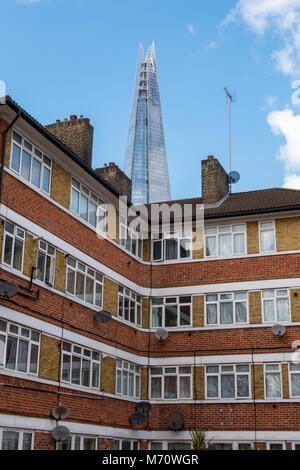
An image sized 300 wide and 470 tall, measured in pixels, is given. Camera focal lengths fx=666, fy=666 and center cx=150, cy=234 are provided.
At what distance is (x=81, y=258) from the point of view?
20.4 meters

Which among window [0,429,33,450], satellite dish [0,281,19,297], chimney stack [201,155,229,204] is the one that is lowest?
window [0,429,33,450]

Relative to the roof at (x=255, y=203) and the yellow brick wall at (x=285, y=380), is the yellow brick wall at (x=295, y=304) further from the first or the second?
the roof at (x=255, y=203)

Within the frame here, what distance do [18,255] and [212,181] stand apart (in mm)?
11219

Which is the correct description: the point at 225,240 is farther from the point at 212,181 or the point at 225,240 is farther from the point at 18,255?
the point at 18,255

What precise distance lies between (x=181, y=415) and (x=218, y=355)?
2396 mm

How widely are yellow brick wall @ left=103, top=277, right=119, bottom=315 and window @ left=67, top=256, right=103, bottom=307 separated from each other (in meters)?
0.31

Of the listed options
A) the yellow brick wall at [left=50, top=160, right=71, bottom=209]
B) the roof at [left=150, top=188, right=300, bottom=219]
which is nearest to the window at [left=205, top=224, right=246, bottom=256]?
the roof at [left=150, top=188, right=300, bottom=219]

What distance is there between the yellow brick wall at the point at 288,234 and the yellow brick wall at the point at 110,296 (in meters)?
5.89

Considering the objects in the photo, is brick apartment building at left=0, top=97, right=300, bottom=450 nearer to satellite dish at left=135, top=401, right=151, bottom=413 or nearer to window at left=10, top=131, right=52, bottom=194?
window at left=10, top=131, right=52, bottom=194

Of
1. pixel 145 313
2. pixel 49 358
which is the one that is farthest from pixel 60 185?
pixel 145 313

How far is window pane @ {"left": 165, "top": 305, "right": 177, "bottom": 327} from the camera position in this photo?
2425 cm

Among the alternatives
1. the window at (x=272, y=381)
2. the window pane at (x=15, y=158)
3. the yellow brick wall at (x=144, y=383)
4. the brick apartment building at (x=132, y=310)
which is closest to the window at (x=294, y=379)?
the brick apartment building at (x=132, y=310)

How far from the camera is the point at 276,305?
22828 millimetres
